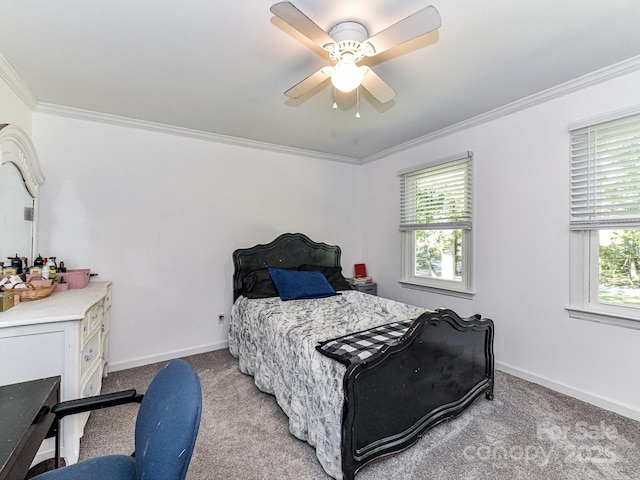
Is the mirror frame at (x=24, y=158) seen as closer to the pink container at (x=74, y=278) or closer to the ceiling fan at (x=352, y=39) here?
the pink container at (x=74, y=278)

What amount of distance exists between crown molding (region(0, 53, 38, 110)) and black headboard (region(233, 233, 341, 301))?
2215mm

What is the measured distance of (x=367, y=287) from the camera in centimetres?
419

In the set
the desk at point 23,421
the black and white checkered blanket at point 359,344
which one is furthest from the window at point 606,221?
the desk at point 23,421

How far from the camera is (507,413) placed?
7.28 feet

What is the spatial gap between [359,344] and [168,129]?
295 centimetres

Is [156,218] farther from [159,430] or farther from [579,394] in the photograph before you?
[579,394]

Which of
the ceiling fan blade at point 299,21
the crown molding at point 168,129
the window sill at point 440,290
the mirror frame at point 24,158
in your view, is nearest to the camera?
the ceiling fan blade at point 299,21

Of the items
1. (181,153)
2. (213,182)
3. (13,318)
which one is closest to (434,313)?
(13,318)

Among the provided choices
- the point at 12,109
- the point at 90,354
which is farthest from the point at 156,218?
the point at 90,354

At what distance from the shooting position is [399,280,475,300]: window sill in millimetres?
3199

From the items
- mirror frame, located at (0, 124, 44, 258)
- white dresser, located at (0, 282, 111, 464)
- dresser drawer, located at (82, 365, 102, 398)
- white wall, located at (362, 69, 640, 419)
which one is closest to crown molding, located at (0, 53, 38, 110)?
mirror frame, located at (0, 124, 44, 258)

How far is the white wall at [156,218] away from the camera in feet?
9.37

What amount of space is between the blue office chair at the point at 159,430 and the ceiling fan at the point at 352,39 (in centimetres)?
157

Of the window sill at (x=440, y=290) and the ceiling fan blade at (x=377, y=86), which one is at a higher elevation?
the ceiling fan blade at (x=377, y=86)
